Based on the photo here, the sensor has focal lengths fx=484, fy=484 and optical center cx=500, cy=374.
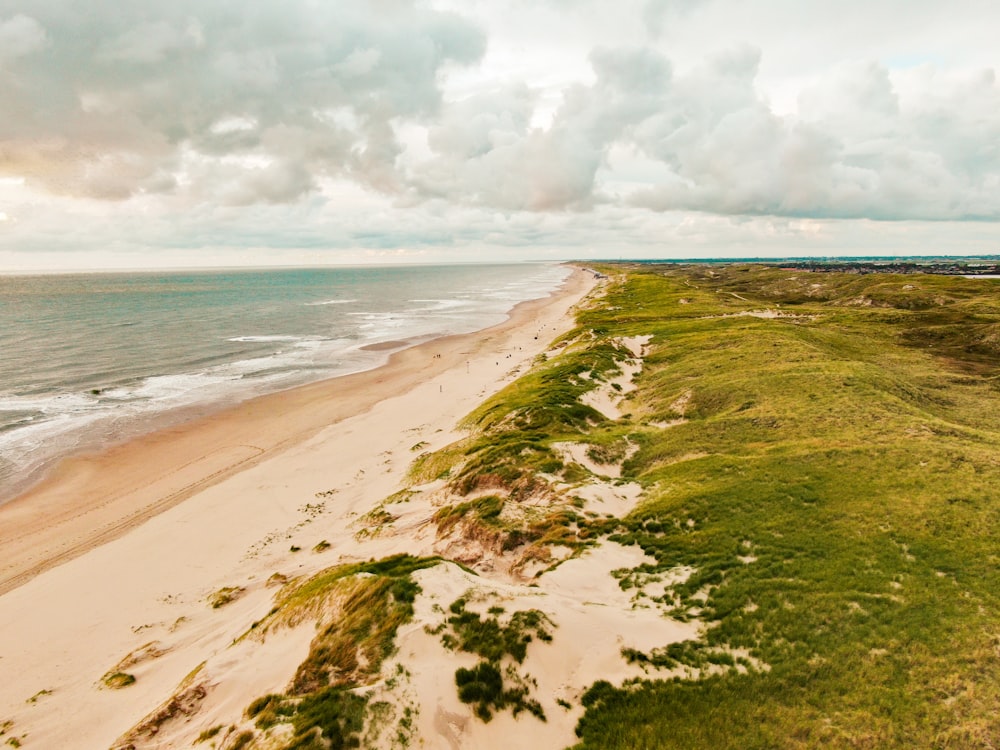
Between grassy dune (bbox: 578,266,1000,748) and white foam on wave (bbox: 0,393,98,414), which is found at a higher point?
grassy dune (bbox: 578,266,1000,748)

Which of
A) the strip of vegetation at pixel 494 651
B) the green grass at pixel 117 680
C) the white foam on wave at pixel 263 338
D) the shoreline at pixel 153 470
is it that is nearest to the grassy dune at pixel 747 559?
the strip of vegetation at pixel 494 651

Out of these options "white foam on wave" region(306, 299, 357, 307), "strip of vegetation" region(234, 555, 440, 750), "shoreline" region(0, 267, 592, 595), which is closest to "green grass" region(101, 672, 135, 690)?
"strip of vegetation" region(234, 555, 440, 750)

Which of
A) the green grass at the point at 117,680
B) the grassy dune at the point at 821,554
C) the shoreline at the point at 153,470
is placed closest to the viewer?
the grassy dune at the point at 821,554

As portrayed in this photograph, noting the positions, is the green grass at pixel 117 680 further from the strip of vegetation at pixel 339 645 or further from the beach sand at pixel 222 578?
the strip of vegetation at pixel 339 645

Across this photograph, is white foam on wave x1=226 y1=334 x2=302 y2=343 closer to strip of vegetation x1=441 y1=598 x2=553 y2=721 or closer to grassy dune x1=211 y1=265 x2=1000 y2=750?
grassy dune x1=211 y1=265 x2=1000 y2=750

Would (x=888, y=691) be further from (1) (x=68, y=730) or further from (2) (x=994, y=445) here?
(1) (x=68, y=730)
